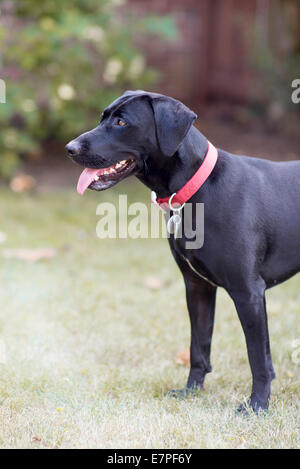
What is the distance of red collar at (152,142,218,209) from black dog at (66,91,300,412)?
0.08 ft

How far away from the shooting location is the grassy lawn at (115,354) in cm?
291

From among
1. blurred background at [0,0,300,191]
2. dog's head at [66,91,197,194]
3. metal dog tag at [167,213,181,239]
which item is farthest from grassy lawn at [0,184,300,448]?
blurred background at [0,0,300,191]

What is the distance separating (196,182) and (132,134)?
15.1 inches

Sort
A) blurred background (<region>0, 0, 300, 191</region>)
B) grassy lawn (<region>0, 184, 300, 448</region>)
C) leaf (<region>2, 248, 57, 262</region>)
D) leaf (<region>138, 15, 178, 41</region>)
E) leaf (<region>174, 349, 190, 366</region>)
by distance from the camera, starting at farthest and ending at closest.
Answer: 1. blurred background (<region>0, 0, 300, 191</region>)
2. leaf (<region>138, 15, 178, 41</region>)
3. leaf (<region>2, 248, 57, 262</region>)
4. leaf (<region>174, 349, 190, 366</region>)
5. grassy lawn (<region>0, 184, 300, 448</region>)

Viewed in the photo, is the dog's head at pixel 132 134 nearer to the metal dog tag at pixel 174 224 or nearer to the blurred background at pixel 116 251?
the metal dog tag at pixel 174 224

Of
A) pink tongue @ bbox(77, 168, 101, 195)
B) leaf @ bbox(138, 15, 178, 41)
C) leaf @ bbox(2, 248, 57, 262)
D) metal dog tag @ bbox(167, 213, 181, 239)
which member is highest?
leaf @ bbox(138, 15, 178, 41)

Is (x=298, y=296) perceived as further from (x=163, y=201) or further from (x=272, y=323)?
(x=163, y=201)

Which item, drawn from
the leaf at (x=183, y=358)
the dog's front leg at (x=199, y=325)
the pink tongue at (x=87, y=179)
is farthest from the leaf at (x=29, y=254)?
the pink tongue at (x=87, y=179)

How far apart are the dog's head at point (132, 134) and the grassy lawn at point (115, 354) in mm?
1227

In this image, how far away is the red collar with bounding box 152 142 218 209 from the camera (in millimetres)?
3057

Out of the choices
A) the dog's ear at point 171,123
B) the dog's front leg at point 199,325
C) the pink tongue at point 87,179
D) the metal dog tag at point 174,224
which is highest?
the dog's ear at point 171,123

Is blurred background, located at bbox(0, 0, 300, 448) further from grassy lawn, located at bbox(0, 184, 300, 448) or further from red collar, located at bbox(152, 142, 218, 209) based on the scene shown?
red collar, located at bbox(152, 142, 218, 209)

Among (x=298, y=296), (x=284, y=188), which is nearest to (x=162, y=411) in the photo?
(x=284, y=188)

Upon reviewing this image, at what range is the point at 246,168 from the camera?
3.20 metres
